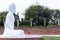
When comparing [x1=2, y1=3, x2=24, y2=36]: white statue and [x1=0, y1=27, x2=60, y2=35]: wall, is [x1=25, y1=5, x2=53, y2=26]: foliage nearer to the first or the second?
[x1=0, y1=27, x2=60, y2=35]: wall

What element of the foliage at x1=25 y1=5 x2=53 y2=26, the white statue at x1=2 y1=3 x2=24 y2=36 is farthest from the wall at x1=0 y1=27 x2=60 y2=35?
the foliage at x1=25 y1=5 x2=53 y2=26

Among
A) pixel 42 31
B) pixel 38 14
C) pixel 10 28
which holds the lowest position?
pixel 42 31

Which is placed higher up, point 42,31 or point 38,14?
point 38,14

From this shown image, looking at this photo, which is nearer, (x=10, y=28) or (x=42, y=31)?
(x=10, y=28)

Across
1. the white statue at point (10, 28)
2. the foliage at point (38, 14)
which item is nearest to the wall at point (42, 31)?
the white statue at point (10, 28)

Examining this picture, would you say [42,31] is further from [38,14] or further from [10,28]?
[38,14]

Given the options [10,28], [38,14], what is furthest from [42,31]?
[38,14]

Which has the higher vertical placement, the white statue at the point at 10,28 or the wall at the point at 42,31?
the white statue at the point at 10,28

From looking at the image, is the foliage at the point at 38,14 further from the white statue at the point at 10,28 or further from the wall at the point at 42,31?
the white statue at the point at 10,28

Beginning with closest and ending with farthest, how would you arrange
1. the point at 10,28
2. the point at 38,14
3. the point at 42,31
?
the point at 10,28 → the point at 42,31 → the point at 38,14

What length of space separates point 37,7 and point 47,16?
10.4ft

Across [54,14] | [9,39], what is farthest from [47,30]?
[54,14]

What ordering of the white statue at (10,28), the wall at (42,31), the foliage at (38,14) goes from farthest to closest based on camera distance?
the foliage at (38,14) → the wall at (42,31) → the white statue at (10,28)

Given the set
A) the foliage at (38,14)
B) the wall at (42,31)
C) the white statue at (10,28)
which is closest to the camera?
the white statue at (10,28)
